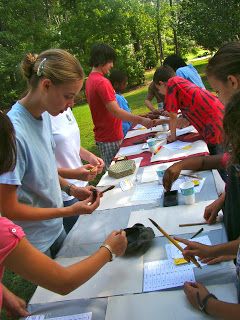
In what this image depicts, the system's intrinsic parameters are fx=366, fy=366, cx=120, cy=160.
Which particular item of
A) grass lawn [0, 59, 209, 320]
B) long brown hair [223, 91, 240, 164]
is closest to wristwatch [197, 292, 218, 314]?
long brown hair [223, 91, 240, 164]

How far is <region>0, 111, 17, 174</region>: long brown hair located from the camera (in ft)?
3.69

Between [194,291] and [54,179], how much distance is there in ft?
3.02

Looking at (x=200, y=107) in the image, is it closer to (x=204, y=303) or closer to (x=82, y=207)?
(x=82, y=207)

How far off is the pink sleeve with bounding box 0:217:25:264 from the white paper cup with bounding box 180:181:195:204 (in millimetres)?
1198

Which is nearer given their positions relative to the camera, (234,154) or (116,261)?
(234,154)

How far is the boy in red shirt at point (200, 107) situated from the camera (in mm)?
2941

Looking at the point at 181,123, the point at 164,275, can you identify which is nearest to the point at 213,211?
the point at 164,275

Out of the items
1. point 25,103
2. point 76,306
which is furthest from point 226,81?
point 76,306

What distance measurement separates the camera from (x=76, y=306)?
1.48 m

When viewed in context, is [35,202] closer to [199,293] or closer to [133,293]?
[133,293]

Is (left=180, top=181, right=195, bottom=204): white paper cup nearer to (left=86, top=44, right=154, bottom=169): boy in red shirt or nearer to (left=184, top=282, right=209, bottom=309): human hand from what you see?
(left=184, top=282, right=209, bottom=309): human hand

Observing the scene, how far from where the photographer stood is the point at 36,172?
176 centimetres

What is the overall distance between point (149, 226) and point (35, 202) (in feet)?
2.03

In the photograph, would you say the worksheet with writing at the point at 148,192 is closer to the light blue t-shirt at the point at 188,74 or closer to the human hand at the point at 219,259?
the human hand at the point at 219,259
